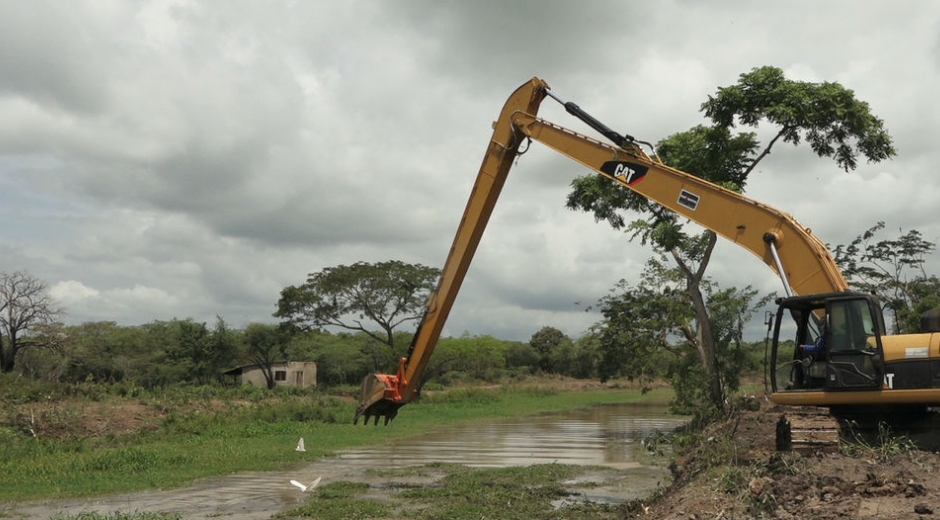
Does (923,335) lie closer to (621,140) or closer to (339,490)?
(621,140)

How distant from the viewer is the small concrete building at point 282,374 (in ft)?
173

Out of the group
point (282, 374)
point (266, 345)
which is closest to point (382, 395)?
point (282, 374)

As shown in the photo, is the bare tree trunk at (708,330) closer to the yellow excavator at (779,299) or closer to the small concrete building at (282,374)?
the yellow excavator at (779,299)

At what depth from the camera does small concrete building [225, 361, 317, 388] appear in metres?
52.6

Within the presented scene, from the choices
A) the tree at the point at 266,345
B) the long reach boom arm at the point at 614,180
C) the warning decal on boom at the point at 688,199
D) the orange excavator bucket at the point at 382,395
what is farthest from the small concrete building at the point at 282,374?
the warning decal on boom at the point at 688,199

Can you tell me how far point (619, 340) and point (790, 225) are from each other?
17297 millimetres

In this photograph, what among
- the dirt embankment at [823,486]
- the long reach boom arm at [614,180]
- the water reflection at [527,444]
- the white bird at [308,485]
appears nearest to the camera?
the dirt embankment at [823,486]

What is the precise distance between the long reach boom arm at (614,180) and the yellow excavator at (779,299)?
0.02 meters

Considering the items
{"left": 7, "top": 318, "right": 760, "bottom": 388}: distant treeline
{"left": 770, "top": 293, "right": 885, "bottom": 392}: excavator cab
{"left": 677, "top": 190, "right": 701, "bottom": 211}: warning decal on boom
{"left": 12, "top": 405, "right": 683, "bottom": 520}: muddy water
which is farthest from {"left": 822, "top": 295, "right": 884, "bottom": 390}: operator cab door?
{"left": 7, "top": 318, "right": 760, "bottom": 388}: distant treeline

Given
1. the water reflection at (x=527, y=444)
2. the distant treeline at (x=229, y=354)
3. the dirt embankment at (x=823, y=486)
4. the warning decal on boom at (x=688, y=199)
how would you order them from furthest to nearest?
the distant treeline at (x=229, y=354) < the water reflection at (x=527, y=444) < the warning decal on boom at (x=688, y=199) < the dirt embankment at (x=823, y=486)

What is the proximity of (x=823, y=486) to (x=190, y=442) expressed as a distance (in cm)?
1948

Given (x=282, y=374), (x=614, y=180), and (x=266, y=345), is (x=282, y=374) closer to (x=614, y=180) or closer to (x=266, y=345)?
(x=266, y=345)

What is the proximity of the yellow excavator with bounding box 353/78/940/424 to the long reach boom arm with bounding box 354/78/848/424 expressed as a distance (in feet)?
0.05

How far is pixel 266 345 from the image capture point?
5575cm
